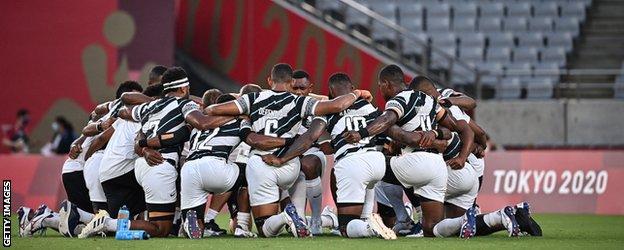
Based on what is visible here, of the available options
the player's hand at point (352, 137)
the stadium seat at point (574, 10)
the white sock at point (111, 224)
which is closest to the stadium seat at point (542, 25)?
the stadium seat at point (574, 10)

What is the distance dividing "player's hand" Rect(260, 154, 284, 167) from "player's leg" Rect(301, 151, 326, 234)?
2.42 feet

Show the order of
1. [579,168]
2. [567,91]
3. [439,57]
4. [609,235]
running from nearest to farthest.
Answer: [609,235]
[579,168]
[567,91]
[439,57]

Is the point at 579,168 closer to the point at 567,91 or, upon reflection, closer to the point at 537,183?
the point at 537,183

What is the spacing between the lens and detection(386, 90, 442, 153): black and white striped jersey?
533 inches

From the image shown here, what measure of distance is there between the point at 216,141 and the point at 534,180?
28.4 ft

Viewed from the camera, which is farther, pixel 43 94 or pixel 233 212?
pixel 43 94

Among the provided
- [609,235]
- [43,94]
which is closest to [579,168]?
[609,235]

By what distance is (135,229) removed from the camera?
44.0 feet

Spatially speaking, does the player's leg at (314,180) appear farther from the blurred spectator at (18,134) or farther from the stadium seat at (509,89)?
the stadium seat at (509,89)

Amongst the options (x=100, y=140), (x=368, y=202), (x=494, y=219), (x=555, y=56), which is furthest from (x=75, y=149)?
(x=555, y=56)

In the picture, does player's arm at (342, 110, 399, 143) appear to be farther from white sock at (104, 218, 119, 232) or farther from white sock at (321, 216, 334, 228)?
white sock at (104, 218, 119, 232)

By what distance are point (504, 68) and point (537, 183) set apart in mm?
7147

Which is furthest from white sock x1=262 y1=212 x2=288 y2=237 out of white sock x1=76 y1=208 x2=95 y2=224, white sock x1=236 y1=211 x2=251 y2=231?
white sock x1=76 y1=208 x2=95 y2=224

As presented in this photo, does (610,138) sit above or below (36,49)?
below
